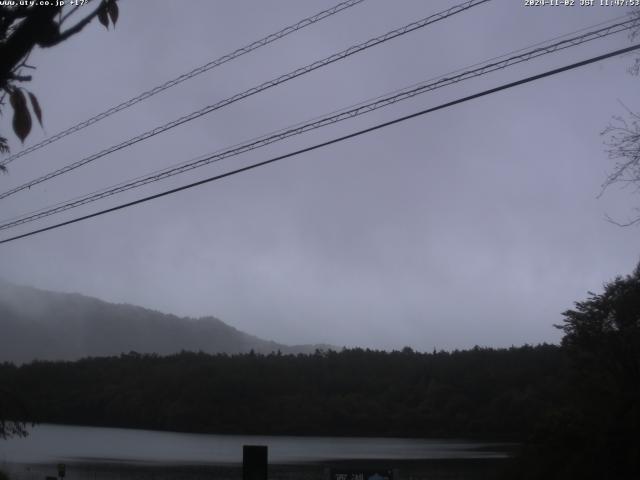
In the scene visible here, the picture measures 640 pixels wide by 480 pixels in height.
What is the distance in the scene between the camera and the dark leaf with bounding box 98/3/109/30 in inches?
133

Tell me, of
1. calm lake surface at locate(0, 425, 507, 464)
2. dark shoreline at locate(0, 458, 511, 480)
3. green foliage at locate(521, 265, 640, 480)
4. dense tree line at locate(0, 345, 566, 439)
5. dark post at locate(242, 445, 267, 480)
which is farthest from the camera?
dense tree line at locate(0, 345, 566, 439)

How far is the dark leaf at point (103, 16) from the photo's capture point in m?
3.37

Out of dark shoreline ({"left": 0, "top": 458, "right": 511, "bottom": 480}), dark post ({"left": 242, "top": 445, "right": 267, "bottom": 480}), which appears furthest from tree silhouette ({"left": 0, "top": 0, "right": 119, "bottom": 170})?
dark shoreline ({"left": 0, "top": 458, "right": 511, "bottom": 480})

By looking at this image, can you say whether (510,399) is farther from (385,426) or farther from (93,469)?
(93,469)

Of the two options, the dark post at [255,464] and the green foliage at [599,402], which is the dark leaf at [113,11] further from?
the green foliage at [599,402]

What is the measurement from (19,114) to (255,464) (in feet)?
24.5

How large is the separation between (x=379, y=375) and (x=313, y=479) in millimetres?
75858

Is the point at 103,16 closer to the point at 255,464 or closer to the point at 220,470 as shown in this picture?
the point at 255,464

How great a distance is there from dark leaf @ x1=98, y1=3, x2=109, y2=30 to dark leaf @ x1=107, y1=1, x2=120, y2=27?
18mm

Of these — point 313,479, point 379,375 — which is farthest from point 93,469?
point 379,375

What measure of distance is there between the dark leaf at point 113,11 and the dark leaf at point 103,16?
18 mm

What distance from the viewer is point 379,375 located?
111188 mm

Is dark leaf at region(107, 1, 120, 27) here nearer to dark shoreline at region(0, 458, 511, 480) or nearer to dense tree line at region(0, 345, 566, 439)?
dark shoreline at region(0, 458, 511, 480)

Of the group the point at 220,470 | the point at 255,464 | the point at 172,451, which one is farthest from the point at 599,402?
the point at 172,451
